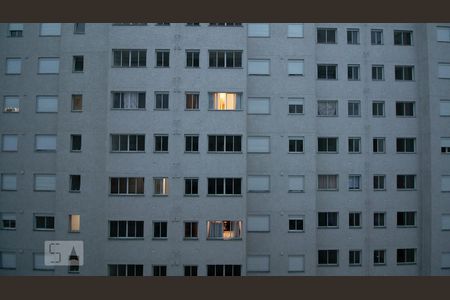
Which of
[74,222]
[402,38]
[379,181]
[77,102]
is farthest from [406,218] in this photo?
[77,102]

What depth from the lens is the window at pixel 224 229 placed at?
101 feet

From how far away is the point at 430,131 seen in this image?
1303 inches

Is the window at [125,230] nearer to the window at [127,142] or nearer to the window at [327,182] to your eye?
the window at [127,142]

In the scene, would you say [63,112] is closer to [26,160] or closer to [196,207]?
[26,160]

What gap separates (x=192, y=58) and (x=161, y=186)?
10.5m

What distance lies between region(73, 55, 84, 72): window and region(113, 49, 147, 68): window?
2966mm

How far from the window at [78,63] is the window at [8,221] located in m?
13.0

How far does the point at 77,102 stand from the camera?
31.9 metres

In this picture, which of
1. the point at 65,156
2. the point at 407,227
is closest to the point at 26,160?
the point at 65,156

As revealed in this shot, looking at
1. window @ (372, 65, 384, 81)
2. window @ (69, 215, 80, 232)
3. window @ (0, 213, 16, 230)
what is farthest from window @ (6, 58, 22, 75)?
window @ (372, 65, 384, 81)

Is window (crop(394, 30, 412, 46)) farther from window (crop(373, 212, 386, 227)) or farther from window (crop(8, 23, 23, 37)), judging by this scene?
window (crop(8, 23, 23, 37))

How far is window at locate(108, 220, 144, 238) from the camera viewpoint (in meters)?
30.8

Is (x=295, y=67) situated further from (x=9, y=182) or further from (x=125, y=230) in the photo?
(x=9, y=182)

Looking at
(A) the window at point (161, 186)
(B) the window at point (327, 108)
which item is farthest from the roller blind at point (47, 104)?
(B) the window at point (327, 108)
